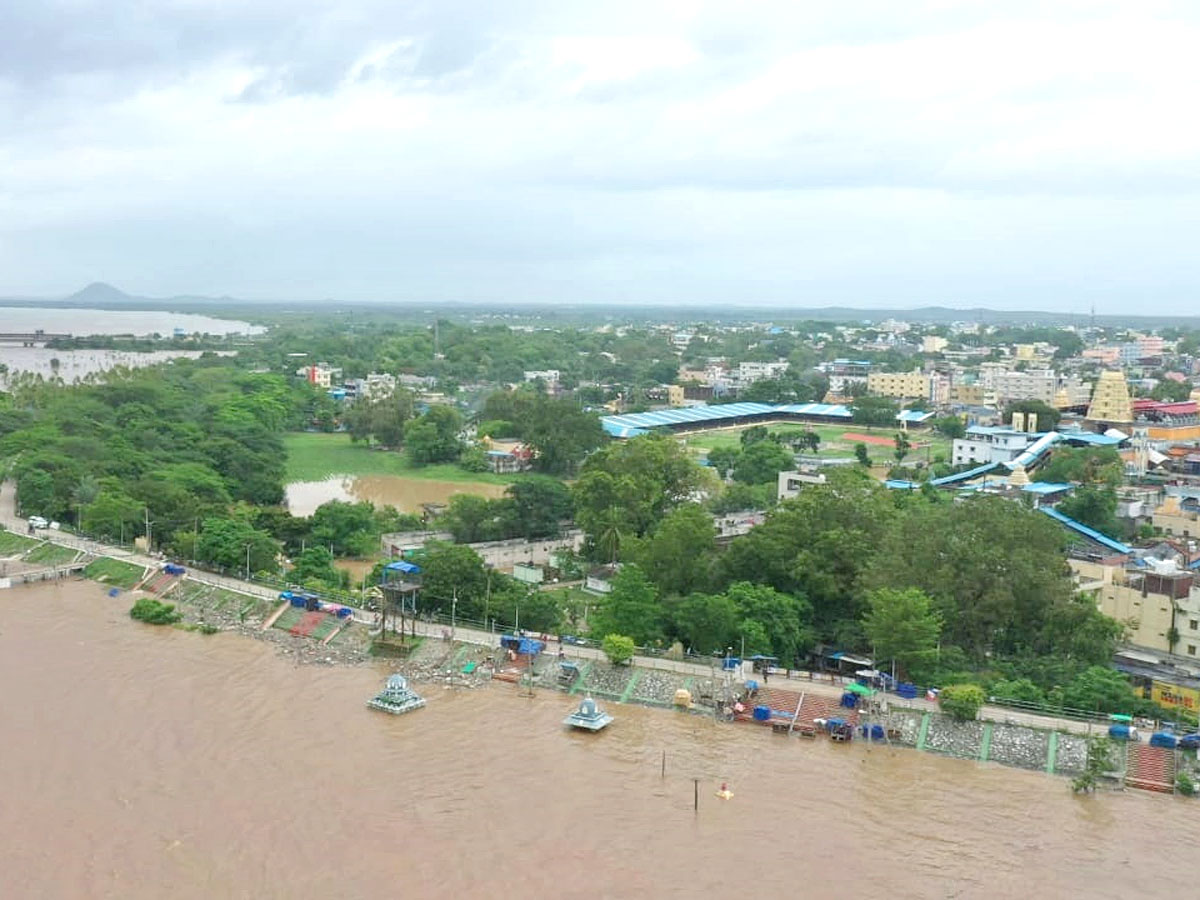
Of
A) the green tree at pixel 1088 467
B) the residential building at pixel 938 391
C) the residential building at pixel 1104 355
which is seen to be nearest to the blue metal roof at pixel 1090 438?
the green tree at pixel 1088 467

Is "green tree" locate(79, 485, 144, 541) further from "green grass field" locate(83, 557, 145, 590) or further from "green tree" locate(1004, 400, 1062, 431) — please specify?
"green tree" locate(1004, 400, 1062, 431)

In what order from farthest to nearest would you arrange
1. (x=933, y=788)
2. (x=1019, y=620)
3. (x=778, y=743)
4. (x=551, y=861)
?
1. (x=1019, y=620)
2. (x=778, y=743)
3. (x=933, y=788)
4. (x=551, y=861)

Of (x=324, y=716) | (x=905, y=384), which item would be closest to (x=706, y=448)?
(x=905, y=384)

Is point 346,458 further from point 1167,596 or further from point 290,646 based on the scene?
point 1167,596

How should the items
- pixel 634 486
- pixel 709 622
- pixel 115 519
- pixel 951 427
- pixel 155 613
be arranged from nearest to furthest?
pixel 709 622 → pixel 155 613 → pixel 634 486 → pixel 115 519 → pixel 951 427

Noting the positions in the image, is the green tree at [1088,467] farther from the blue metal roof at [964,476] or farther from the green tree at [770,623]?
the green tree at [770,623]

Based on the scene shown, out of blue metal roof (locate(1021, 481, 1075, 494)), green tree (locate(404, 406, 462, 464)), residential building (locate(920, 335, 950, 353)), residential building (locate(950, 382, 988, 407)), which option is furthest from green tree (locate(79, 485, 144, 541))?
residential building (locate(920, 335, 950, 353))

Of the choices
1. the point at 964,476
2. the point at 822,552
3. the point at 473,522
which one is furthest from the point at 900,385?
the point at 822,552

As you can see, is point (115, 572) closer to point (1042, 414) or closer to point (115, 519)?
point (115, 519)
